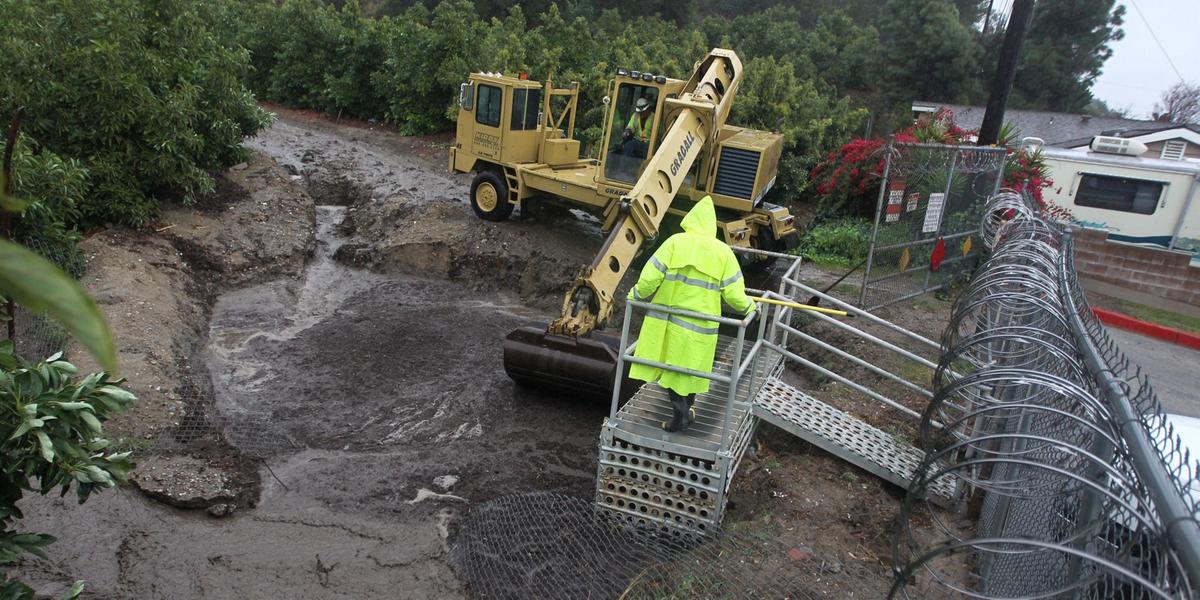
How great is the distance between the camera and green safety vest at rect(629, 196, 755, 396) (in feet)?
16.3

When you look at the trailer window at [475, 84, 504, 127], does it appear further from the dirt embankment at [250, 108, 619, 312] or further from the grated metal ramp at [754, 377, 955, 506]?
the grated metal ramp at [754, 377, 955, 506]

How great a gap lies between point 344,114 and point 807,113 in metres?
13.6

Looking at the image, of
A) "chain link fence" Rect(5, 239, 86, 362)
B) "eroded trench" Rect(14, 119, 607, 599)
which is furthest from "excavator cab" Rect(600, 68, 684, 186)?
"chain link fence" Rect(5, 239, 86, 362)

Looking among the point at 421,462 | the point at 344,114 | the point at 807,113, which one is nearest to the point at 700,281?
the point at 421,462

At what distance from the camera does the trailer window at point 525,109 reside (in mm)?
11828

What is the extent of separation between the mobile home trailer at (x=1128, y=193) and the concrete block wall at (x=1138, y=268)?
1599 mm

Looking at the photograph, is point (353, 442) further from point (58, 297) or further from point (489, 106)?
point (489, 106)

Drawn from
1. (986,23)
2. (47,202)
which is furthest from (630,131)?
(986,23)

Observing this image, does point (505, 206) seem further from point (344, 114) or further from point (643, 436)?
point (344, 114)

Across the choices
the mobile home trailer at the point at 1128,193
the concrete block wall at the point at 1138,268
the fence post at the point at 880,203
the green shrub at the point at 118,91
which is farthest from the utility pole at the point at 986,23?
the green shrub at the point at 118,91

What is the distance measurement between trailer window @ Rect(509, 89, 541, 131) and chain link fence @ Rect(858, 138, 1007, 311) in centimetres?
558

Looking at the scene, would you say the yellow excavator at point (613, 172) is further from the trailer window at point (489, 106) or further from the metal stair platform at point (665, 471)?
the metal stair platform at point (665, 471)

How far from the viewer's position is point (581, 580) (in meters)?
4.73

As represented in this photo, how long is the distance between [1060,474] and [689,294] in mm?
2872
